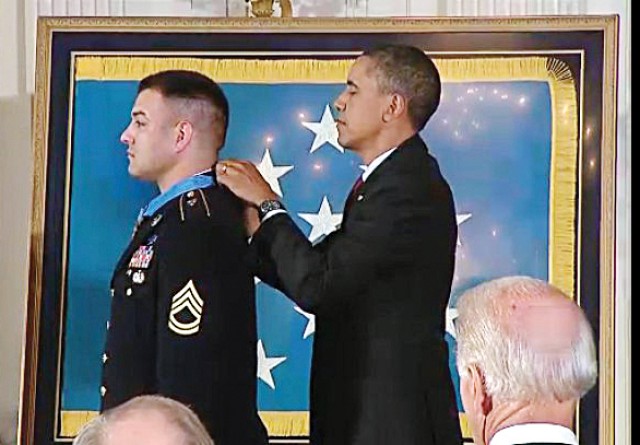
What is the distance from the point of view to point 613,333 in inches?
68.3

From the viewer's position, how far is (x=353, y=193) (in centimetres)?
179

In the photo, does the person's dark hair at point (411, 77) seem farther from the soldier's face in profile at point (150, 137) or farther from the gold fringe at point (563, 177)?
the soldier's face in profile at point (150, 137)

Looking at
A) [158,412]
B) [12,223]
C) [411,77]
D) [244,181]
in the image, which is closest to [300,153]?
[244,181]

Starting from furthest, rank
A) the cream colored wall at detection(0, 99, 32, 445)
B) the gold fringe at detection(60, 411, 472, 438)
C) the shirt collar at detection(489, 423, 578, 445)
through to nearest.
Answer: the cream colored wall at detection(0, 99, 32, 445), the gold fringe at detection(60, 411, 472, 438), the shirt collar at detection(489, 423, 578, 445)

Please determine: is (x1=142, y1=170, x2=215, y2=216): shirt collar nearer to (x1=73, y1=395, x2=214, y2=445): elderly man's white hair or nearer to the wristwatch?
the wristwatch

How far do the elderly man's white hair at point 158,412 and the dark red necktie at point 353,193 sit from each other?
381mm

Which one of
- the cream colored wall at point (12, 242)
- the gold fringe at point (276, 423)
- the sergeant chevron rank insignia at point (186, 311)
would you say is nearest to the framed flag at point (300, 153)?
the gold fringe at point (276, 423)

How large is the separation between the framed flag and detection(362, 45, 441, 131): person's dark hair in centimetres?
2

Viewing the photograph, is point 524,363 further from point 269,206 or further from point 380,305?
point 269,206

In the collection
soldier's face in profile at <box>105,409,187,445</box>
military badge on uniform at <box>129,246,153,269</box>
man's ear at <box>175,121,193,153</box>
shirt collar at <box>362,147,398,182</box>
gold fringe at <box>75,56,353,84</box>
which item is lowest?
soldier's face in profile at <box>105,409,187,445</box>

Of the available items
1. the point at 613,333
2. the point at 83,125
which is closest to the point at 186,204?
the point at 83,125

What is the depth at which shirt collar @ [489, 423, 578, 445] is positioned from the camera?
1645mm

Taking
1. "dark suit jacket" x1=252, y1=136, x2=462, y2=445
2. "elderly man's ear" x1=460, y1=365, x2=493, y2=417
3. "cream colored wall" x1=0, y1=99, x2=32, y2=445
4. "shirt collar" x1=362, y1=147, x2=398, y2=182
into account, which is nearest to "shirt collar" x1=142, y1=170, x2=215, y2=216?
"dark suit jacket" x1=252, y1=136, x2=462, y2=445

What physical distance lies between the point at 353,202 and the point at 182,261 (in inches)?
10.6
